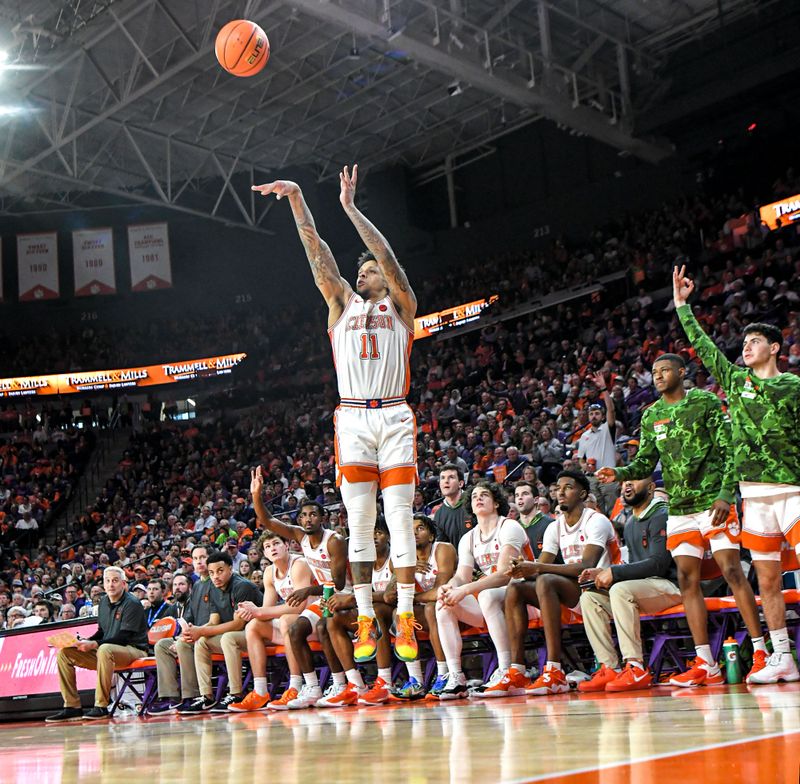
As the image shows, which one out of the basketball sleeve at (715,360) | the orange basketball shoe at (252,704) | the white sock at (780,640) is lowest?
the orange basketball shoe at (252,704)

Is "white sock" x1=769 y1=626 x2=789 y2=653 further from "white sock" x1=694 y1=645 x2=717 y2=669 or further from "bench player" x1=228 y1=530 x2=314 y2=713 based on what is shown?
"bench player" x1=228 y1=530 x2=314 y2=713

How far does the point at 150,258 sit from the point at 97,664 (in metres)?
20.7

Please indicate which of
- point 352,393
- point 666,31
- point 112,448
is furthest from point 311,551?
point 112,448

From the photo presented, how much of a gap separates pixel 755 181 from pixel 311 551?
1645 centimetres

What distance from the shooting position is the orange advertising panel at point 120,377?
2877 cm

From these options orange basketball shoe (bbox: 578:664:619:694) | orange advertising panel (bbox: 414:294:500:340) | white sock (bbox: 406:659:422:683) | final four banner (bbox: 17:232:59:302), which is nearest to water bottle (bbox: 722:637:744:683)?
orange basketball shoe (bbox: 578:664:619:694)

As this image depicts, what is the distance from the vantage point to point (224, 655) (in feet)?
27.5

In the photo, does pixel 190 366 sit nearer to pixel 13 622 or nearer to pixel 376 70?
pixel 376 70

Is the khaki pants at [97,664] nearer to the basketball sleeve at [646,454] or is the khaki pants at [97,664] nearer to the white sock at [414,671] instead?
the white sock at [414,671]

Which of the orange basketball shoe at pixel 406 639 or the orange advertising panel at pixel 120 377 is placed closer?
the orange basketball shoe at pixel 406 639

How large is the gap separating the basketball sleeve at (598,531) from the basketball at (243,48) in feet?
19.7

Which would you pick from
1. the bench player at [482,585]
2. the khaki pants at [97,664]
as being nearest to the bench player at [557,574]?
the bench player at [482,585]

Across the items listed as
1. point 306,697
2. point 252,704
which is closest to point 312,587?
point 306,697

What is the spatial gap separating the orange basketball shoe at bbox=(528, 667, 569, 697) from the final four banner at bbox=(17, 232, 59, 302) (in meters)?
25.7
